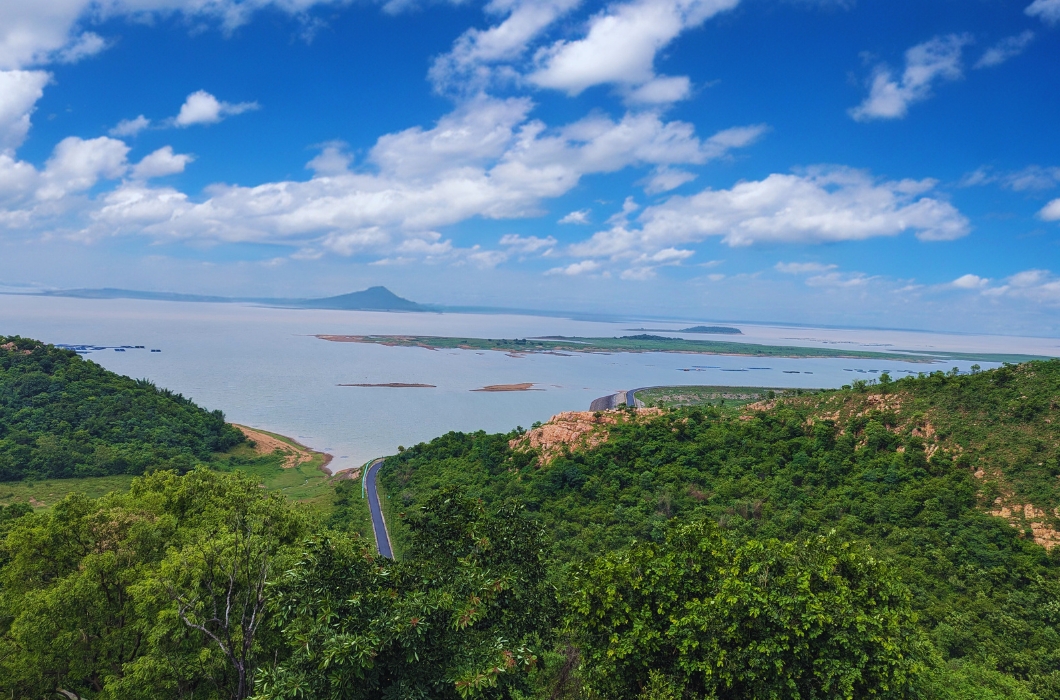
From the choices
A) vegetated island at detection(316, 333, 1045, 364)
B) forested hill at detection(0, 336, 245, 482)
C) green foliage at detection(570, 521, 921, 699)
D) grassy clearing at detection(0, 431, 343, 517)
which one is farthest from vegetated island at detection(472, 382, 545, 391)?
green foliage at detection(570, 521, 921, 699)

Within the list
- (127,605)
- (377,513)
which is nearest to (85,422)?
(377,513)

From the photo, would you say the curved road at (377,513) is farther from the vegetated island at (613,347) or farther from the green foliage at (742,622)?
the vegetated island at (613,347)

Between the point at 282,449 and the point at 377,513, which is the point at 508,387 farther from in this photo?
the point at 377,513

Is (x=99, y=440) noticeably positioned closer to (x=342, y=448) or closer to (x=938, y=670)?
(x=342, y=448)

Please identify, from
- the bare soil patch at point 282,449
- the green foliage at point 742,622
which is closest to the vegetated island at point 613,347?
the bare soil patch at point 282,449

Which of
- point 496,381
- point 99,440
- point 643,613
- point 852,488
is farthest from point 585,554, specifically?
point 496,381
